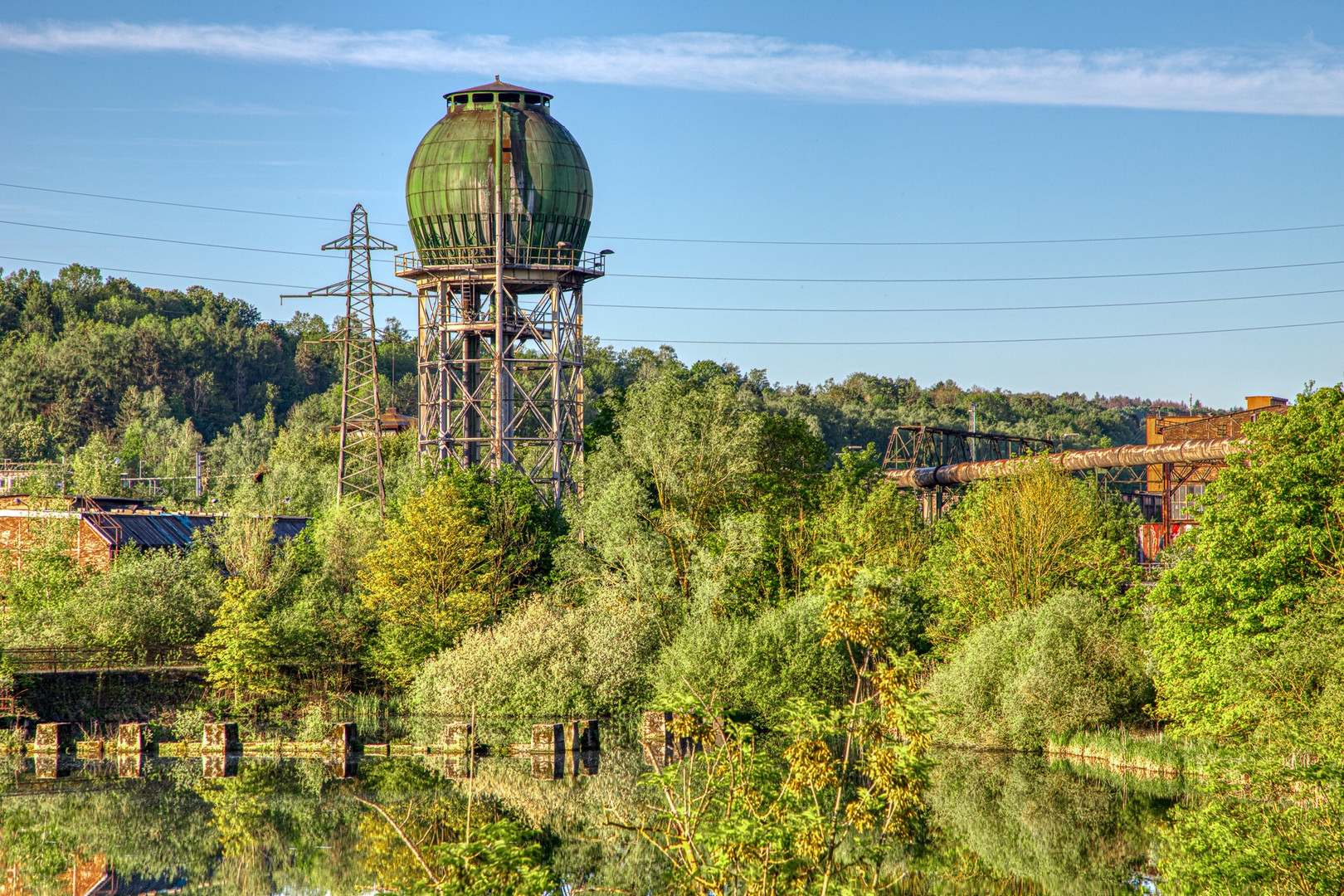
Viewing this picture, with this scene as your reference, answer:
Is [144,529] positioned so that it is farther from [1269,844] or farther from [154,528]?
[1269,844]

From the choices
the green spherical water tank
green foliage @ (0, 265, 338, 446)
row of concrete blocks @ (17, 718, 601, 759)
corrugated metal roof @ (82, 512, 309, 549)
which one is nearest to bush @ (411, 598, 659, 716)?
row of concrete blocks @ (17, 718, 601, 759)

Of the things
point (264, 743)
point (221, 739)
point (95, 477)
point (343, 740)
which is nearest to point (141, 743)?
point (221, 739)

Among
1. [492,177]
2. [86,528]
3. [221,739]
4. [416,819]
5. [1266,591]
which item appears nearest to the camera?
[416,819]

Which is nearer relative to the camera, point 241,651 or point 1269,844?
point 1269,844

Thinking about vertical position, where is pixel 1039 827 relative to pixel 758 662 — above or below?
below

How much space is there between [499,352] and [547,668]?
52.6 ft

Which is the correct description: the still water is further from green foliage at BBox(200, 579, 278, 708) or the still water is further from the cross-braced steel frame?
the cross-braced steel frame

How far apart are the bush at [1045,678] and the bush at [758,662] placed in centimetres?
317

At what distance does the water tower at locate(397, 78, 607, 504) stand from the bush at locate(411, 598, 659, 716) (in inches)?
464

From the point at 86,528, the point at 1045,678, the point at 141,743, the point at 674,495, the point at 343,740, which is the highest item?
the point at 674,495

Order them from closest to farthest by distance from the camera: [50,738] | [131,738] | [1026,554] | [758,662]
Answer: [50,738] → [131,738] → [758,662] → [1026,554]

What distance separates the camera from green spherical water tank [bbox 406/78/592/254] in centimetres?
4875

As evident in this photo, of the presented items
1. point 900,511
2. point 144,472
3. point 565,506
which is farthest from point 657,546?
A: point 144,472

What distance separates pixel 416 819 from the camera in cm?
2491
